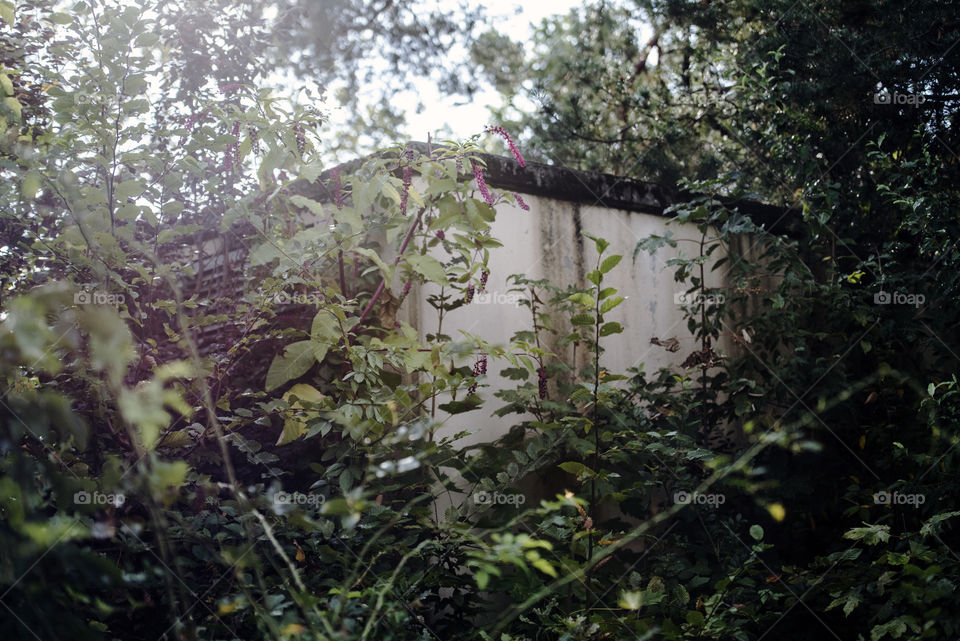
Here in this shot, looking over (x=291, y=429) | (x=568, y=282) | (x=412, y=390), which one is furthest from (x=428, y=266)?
(x=568, y=282)

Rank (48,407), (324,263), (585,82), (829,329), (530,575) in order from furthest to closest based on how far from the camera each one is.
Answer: (585,82)
(829,329)
(324,263)
(530,575)
(48,407)

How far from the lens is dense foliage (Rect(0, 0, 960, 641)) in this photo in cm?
171

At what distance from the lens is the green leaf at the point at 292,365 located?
255cm

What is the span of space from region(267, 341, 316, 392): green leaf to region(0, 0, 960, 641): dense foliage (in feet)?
0.04

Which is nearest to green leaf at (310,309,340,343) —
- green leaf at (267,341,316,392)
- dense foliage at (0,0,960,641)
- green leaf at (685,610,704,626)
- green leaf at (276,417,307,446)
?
dense foliage at (0,0,960,641)

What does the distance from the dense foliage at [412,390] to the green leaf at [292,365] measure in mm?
13

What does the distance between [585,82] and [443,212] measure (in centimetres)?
452

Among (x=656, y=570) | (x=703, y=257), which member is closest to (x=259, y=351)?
(x=656, y=570)

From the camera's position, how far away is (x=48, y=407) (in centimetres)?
94

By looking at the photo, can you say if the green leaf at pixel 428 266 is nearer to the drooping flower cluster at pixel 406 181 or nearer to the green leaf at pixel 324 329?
the drooping flower cluster at pixel 406 181

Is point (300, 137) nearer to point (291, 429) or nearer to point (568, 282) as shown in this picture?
point (291, 429)

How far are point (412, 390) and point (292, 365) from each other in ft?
1.54

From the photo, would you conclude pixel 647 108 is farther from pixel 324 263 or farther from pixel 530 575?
pixel 530 575

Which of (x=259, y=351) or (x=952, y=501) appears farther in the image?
(x=259, y=351)
